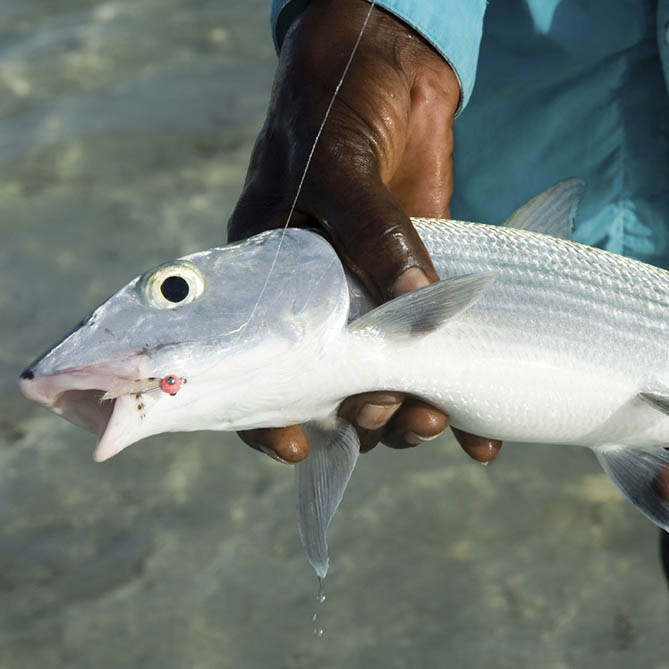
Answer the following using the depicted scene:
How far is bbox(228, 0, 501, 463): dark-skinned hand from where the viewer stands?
2090 millimetres

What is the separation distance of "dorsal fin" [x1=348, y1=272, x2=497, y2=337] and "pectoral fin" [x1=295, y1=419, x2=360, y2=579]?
0.32 metres

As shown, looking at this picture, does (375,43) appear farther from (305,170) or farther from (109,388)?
(109,388)

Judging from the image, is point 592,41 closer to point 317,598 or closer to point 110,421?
point 110,421

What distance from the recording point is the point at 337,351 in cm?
203

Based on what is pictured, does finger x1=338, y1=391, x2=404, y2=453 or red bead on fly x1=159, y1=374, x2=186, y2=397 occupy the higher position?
red bead on fly x1=159, y1=374, x2=186, y2=397

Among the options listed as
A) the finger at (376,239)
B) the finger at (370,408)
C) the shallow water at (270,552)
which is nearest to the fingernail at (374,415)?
the finger at (370,408)

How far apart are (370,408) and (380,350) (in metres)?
0.17

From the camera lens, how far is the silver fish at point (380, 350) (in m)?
1.84

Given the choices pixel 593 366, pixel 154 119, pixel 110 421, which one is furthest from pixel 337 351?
pixel 154 119

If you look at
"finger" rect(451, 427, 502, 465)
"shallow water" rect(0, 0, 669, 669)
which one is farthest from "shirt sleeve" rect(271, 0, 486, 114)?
"shallow water" rect(0, 0, 669, 669)

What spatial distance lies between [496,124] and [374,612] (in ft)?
5.95

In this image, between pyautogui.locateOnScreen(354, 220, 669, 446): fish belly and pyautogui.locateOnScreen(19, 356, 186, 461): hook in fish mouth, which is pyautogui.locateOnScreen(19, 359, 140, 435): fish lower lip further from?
pyautogui.locateOnScreen(354, 220, 669, 446): fish belly

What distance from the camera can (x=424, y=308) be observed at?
1981 mm

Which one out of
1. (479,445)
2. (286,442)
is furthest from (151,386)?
(479,445)
